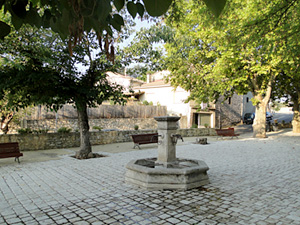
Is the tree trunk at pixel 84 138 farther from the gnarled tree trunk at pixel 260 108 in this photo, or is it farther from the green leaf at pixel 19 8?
the gnarled tree trunk at pixel 260 108

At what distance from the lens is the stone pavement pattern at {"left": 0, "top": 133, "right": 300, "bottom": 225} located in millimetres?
3738

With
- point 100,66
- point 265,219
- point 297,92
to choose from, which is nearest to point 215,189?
point 265,219

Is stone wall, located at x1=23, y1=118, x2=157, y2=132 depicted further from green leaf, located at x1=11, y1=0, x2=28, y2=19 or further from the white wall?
green leaf, located at x1=11, y1=0, x2=28, y2=19

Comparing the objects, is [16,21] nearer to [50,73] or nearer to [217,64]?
[50,73]

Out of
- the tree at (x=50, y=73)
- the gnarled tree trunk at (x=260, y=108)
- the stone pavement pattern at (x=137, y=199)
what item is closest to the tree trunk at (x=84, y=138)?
the tree at (x=50, y=73)

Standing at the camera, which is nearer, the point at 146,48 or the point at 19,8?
the point at 19,8

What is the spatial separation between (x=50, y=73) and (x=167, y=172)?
17.8 feet

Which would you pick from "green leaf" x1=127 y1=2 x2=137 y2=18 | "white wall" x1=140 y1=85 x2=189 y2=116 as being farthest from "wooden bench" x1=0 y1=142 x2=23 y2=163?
"white wall" x1=140 y1=85 x2=189 y2=116

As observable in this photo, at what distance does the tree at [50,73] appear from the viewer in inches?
300

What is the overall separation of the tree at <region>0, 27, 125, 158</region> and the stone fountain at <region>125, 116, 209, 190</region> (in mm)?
3746

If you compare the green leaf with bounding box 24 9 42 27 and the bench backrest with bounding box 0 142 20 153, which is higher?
the green leaf with bounding box 24 9 42 27

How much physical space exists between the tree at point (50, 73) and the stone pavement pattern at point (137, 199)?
2.66 m

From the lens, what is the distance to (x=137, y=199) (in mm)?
4598

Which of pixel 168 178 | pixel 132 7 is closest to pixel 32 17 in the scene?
pixel 132 7
